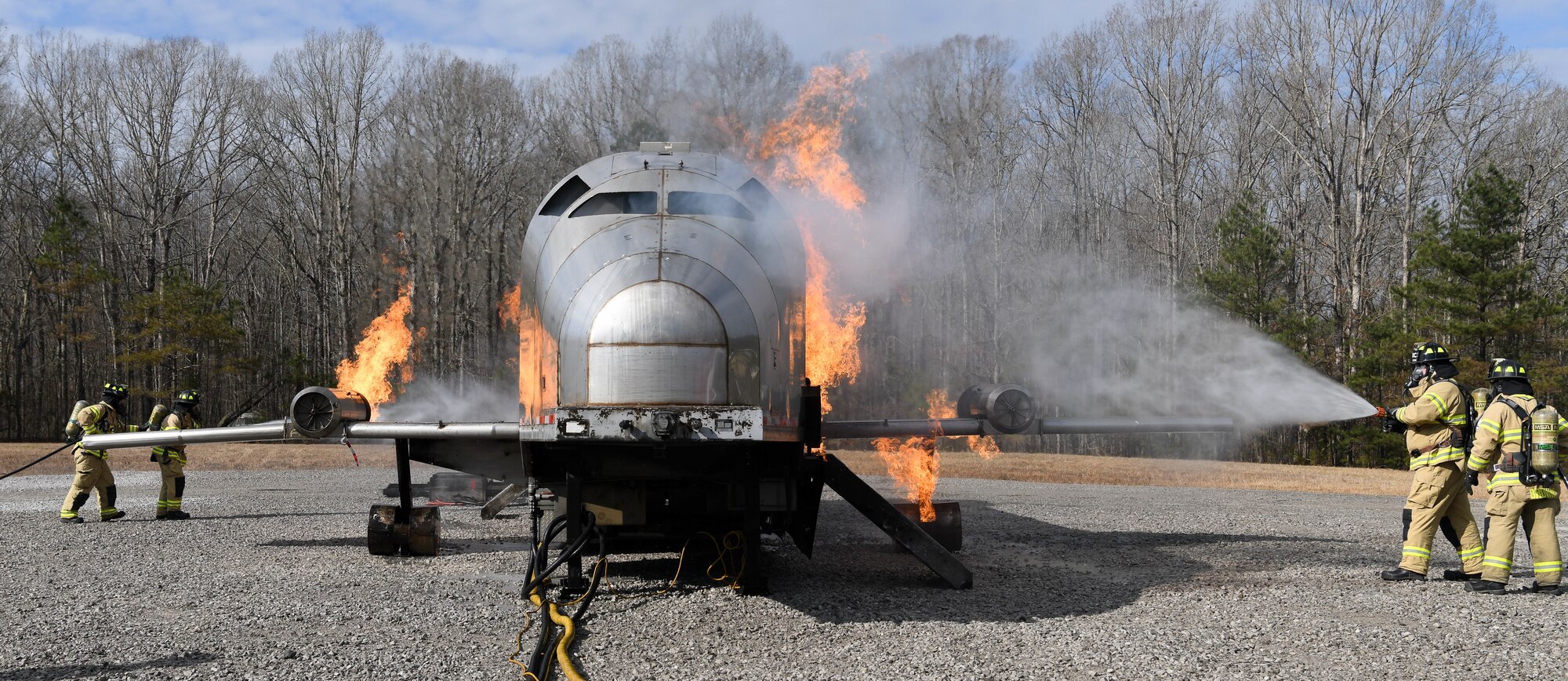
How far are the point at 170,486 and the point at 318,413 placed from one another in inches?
266

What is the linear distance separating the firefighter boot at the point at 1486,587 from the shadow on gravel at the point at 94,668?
912 centimetres

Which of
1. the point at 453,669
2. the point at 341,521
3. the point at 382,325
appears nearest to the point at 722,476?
the point at 453,669

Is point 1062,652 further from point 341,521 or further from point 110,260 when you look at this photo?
point 110,260

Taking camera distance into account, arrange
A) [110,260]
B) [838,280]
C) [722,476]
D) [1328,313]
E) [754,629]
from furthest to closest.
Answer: [110,260] < [1328,313] < [838,280] < [722,476] < [754,629]

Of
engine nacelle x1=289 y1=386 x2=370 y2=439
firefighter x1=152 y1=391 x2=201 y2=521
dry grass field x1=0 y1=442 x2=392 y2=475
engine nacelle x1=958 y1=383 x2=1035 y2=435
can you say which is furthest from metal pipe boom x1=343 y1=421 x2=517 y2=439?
dry grass field x1=0 y1=442 x2=392 y2=475

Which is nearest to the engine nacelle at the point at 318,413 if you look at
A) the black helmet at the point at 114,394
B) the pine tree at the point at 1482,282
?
the black helmet at the point at 114,394

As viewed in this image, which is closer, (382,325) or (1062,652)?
(1062,652)

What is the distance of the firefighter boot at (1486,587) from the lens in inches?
332

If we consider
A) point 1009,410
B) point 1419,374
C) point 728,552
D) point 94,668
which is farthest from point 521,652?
point 1419,374

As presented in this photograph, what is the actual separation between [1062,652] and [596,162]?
4982 millimetres

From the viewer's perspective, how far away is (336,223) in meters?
48.2

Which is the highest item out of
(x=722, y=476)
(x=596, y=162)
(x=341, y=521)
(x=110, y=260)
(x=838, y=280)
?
(x=110, y=260)

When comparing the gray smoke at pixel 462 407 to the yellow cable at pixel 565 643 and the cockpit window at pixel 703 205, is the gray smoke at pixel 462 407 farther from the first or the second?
the yellow cable at pixel 565 643

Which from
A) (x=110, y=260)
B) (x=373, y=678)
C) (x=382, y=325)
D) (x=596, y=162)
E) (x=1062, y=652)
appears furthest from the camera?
(x=110, y=260)
